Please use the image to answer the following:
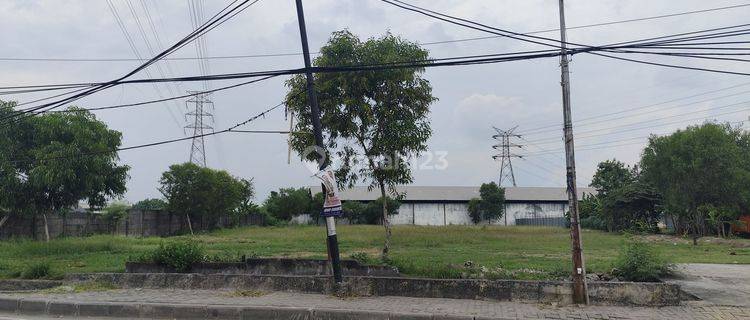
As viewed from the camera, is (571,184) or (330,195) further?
(330,195)

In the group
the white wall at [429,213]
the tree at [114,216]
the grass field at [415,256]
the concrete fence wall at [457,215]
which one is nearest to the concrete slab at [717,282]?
the grass field at [415,256]

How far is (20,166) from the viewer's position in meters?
22.1

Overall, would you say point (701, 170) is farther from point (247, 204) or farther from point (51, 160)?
point (247, 204)

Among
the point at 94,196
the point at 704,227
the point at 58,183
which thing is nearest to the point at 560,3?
the point at 58,183

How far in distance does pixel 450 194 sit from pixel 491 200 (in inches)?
274

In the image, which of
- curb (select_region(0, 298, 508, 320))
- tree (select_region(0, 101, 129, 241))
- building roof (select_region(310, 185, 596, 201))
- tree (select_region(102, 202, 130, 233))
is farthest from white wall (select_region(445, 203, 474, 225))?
curb (select_region(0, 298, 508, 320))

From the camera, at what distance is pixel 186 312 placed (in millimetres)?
9891

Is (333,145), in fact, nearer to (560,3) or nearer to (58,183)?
(560,3)

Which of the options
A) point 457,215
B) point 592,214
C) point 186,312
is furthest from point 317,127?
point 457,215

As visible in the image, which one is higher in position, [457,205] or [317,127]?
[317,127]

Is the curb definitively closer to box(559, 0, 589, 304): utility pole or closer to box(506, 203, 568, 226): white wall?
box(559, 0, 589, 304): utility pole

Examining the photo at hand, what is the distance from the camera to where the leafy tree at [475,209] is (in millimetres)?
54969

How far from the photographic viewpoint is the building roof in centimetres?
5934

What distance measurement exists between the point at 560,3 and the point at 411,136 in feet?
22.1
